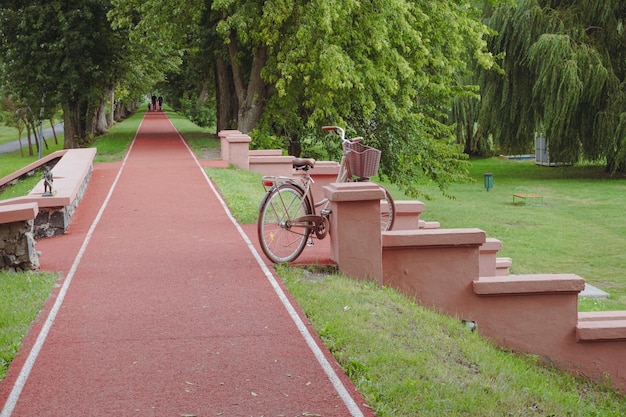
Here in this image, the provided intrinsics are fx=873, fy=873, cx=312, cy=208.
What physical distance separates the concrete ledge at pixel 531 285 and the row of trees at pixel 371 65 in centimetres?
1430

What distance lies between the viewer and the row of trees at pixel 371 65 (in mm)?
24625

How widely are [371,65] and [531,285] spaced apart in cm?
1656

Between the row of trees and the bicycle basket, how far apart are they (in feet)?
41.1

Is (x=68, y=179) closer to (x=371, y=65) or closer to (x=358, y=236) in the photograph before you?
(x=358, y=236)

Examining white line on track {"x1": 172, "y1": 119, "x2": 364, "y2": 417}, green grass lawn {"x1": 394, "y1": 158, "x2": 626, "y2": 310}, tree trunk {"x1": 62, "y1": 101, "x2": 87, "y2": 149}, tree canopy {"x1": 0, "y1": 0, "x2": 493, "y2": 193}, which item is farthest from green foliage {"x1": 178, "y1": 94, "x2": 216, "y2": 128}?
white line on track {"x1": 172, "y1": 119, "x2": 364, "y2": 417}

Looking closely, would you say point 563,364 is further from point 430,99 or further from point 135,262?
point 430,99

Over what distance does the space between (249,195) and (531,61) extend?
20.9 metres

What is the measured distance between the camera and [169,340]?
6922 millimetres

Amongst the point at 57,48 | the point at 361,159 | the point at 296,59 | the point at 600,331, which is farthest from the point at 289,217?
the point at 57,48

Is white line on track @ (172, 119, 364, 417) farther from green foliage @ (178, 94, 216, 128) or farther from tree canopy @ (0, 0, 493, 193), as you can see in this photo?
green foliage @ (178, 94, 216, 128)

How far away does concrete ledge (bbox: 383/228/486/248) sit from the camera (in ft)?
29.7

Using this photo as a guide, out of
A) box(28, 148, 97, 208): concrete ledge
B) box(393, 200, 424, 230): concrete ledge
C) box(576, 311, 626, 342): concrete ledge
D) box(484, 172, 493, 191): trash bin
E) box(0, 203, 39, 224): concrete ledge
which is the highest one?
box(0, 203, 39, 224): concrete ledge

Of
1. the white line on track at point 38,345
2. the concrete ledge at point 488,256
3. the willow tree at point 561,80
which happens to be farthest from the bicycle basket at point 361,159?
the willow tree at point 561,80

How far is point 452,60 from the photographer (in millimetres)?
28062
